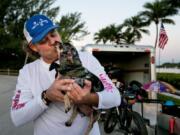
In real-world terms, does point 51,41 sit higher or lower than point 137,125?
higher

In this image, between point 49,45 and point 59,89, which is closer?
point 59,89

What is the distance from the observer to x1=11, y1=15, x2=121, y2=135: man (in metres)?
2.20

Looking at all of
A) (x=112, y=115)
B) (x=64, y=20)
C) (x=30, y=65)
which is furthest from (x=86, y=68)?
(x=64, y=20)

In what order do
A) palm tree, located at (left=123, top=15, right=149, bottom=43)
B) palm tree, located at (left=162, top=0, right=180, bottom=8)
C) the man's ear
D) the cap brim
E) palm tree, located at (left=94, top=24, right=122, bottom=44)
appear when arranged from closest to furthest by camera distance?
the cap brim → the man's ear → palm tree, located at (left=162, top=0, right=180, bottom=8) → palm tree, located at (left=123, top=15, right=149, bottom=43) → palm tree, located at (left=94, top=24, right=122, bottom=44)

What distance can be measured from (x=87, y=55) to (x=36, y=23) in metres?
0.36

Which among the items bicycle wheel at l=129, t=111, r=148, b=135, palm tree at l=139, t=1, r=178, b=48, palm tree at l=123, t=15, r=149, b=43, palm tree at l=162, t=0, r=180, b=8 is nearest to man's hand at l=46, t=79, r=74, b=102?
bicycle wheel at l=129, t=111, r=148, b=135

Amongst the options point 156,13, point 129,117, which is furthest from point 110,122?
point 156,13

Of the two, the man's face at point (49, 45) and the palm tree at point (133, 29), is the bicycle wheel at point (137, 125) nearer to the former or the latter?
the man's face at point (49, 45)

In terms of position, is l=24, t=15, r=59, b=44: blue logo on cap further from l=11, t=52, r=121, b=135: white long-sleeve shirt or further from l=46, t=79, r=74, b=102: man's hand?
l=46, t=79, r=74, b=102: man's hand

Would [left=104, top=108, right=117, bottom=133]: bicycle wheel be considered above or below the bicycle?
below

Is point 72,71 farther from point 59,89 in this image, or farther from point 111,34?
point 111,34

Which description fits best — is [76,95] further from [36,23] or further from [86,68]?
[36,23]

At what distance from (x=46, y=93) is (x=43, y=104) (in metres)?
0.07

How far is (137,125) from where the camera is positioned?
7.46 m
